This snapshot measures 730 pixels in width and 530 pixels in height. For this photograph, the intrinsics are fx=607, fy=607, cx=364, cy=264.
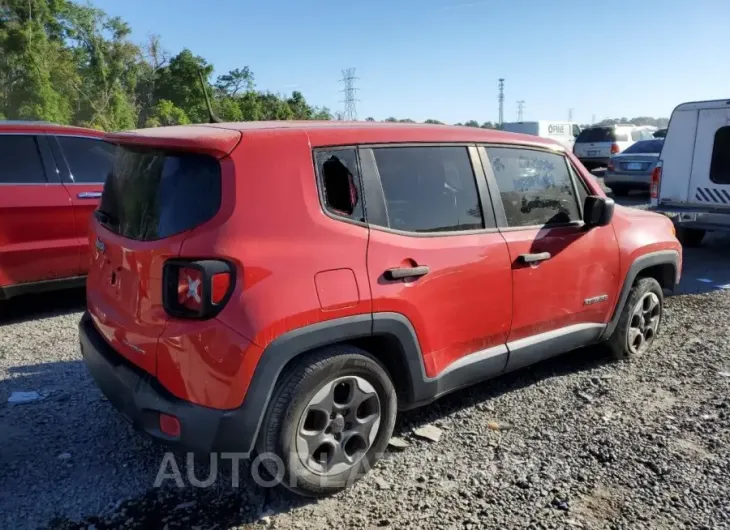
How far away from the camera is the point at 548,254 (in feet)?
12.1

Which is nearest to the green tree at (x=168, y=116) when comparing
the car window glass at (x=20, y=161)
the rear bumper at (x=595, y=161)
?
the rear bumper at (x=595, y=161)

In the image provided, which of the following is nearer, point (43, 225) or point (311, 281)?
point (311, 281)

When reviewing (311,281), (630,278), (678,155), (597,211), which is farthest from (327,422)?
(678,155)

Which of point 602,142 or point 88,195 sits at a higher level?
point 88,195

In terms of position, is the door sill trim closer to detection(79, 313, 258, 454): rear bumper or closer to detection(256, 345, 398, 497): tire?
detection(79, 313, 258, 454): rear bumper

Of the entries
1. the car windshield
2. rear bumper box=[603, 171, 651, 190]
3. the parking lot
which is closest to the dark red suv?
the parking lot

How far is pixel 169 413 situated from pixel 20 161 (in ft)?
12.7

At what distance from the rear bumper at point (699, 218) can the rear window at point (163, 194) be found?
7.64 m

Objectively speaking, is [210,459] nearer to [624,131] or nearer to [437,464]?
[437,464]

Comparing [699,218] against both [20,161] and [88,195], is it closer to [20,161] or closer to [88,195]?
[88,195]

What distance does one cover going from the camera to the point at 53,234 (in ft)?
17.7

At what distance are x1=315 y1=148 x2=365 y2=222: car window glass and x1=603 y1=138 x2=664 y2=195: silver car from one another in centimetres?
1292

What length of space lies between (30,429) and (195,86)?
30.0 m

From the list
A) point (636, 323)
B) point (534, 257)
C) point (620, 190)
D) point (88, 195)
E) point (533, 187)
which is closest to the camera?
point (534, 257)
